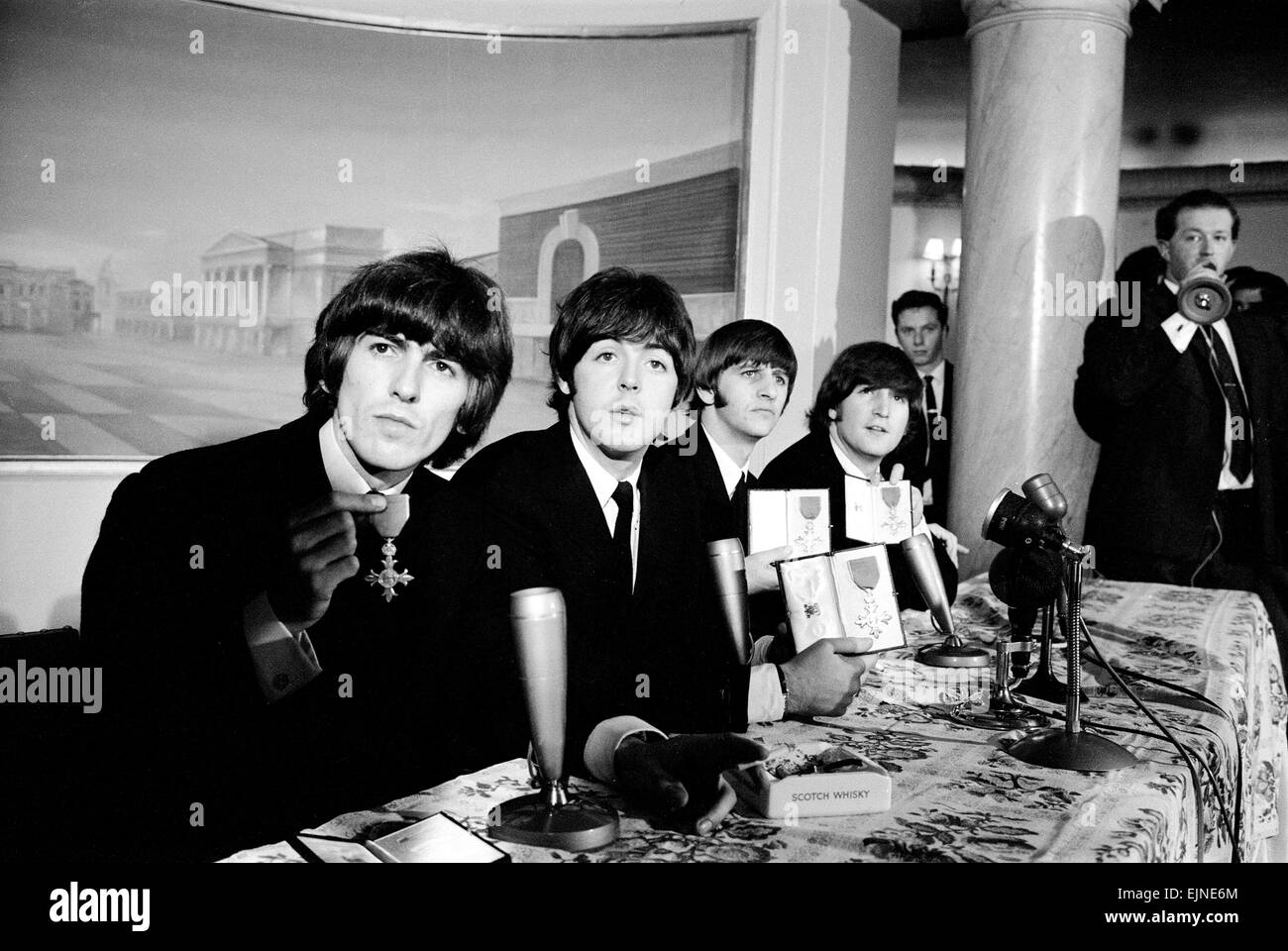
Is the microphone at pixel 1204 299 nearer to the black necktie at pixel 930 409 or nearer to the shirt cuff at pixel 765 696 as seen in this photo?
the shirt cuff at pixel 765 696

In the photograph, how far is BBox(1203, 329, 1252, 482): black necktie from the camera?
3.07 meters

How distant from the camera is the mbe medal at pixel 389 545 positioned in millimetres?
1503

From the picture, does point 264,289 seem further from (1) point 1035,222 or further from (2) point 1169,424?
(2) point 1169,424

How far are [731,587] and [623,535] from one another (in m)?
0.19

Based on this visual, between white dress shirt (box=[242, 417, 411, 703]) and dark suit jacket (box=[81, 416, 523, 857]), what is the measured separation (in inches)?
0.6

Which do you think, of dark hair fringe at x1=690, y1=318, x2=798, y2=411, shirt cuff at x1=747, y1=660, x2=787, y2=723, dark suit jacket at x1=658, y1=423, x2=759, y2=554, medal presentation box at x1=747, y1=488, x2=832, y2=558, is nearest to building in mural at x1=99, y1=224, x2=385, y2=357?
dark hair fringe at x1=690, y1=318, x2=798, y2=411

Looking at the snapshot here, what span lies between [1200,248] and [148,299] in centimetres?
383

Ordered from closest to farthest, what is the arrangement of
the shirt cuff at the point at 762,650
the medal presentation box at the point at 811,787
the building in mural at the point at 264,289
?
the medal presentation box at the point at 811,787
the shirt cuff at the point at 762,650
the building in mural at the point at 264,289

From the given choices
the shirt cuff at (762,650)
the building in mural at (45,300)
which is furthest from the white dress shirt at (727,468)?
the building in mural at (45,300)

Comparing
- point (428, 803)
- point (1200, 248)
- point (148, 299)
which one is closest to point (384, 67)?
point (148, 299)

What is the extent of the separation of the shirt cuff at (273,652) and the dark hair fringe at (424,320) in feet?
1.09

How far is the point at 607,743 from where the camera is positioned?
3.85 feet

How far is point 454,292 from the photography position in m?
1.48

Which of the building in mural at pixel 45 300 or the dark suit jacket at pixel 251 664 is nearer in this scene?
the dark suit jacket at pixel 251 664
